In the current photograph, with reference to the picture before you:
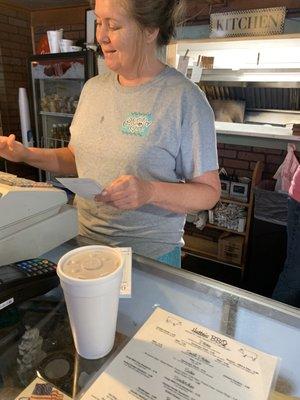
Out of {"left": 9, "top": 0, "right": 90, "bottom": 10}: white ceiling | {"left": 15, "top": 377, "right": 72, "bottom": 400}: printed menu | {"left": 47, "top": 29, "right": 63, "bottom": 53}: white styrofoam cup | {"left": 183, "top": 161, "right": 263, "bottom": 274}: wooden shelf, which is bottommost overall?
{"left": 183, "top": 161, "right": 263, "bottom": 274}: wooden shelf

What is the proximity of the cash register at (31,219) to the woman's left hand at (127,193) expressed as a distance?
14 cm

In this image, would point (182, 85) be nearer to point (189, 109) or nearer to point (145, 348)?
point (189, 109)

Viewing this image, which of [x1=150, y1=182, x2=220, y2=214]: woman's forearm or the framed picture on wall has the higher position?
the framed picture on wall

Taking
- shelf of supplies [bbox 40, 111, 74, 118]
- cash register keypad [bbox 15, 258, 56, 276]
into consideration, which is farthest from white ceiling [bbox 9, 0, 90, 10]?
cash register keypad [bbox 15, 258, 56, 276]

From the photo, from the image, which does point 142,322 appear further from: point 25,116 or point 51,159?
point 25,116

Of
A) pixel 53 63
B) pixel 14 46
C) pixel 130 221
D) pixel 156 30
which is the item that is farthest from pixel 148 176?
pixel 14 46

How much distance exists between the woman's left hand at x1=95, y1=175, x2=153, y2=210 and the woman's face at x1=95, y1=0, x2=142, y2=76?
0.39 meters

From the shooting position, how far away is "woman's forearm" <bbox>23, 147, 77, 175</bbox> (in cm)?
118

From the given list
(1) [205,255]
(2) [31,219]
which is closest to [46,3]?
(1) [205,255]

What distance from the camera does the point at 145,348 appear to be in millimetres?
573

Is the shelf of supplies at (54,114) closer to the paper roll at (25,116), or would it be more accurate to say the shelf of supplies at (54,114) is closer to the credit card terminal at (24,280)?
the paper roll at (25,116)

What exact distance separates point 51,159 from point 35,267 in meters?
0.58

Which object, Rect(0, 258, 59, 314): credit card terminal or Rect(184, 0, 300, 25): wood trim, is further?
Rect(184, 0, 300, 25): wood trim

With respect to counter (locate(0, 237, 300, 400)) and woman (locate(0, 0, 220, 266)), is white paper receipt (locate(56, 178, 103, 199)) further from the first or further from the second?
counter (locate(0, 237, 300, 400))
